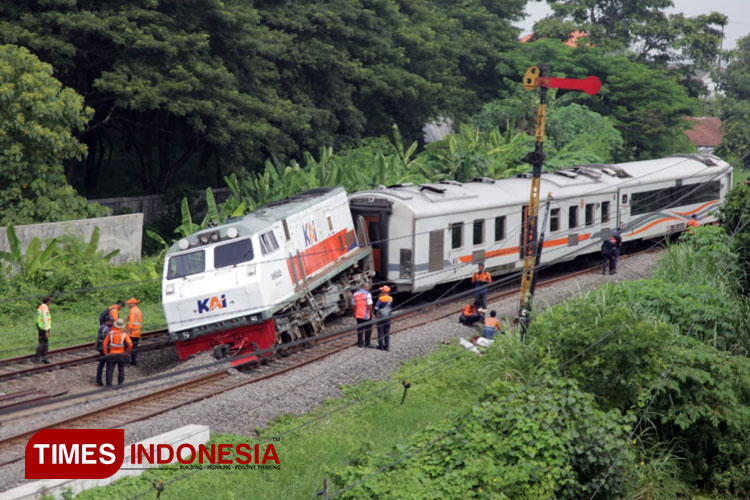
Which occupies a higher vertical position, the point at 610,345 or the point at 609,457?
the point at 610,345

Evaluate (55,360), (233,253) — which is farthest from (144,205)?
(233,253)

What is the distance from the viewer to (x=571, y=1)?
5425cm

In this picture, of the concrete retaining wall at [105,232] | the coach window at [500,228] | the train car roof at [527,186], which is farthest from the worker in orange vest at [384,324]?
the concrete retaining wall at [105,232]

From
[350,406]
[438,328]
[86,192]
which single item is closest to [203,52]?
[86,192]

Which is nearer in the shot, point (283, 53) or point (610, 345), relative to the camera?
point (610, 345)

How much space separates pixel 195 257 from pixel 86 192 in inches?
813

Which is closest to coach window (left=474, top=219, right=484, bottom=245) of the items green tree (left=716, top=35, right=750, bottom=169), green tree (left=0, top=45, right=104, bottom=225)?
green tree (left=0, top=45, right=104, bottom=225)

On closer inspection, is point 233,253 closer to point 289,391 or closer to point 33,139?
point 289,391

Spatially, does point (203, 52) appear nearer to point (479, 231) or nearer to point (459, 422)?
point (479, 231)

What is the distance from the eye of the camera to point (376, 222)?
21.9 metres

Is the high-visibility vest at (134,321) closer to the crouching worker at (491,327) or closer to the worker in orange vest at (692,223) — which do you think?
the crouching worker at (491,327)

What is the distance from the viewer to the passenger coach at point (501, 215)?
835 inches

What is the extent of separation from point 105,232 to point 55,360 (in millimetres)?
8851

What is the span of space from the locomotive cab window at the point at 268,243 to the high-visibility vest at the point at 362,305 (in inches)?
80.9
